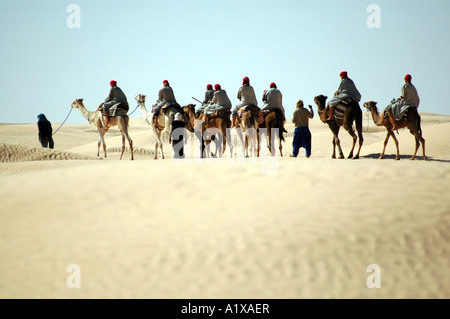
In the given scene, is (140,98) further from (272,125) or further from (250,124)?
(272,125)

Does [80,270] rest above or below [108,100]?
below

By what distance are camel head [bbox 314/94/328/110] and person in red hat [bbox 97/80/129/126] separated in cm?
530

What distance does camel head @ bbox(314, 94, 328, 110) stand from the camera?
14.0m

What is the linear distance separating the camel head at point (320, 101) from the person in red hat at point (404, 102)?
5.57 ft

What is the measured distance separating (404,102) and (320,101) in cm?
219

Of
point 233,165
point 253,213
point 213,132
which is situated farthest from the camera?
point 213,132

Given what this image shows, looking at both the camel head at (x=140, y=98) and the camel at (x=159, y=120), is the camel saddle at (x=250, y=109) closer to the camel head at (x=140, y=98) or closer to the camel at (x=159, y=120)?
the camel at (x=159, y=120)

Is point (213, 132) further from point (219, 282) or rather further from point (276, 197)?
point (219, 282)

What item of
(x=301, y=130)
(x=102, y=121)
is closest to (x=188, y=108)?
(x=102, y=121)

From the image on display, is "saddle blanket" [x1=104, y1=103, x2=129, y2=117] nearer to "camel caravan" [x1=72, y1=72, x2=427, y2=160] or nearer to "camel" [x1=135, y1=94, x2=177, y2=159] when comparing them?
"camel caravan" [x1=72, y1=72, x2=427, y2=160]
